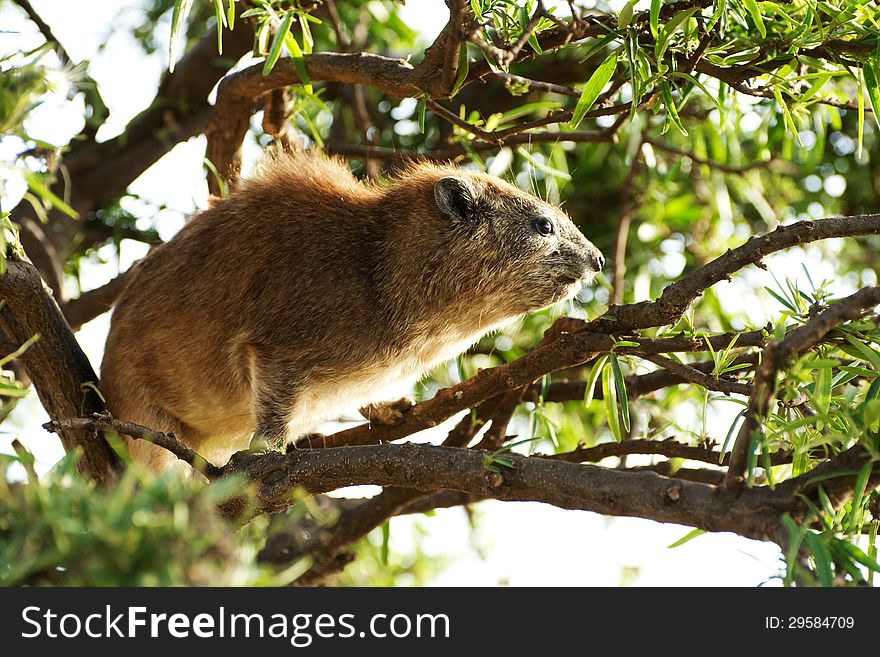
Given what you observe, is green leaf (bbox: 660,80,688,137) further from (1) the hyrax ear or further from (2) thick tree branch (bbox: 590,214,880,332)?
(1) the hyrax ear

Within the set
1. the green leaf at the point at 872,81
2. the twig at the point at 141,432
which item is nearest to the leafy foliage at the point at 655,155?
the green leaf at the point at 872,81

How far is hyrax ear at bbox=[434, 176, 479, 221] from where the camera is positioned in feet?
10.8

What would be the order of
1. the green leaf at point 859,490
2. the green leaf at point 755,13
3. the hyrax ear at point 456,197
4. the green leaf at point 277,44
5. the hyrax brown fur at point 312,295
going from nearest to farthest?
the green leaf at point 859,490, the green leaf at point 755,13, the green leaf at point 277,44, the hyrax brown fur at point 312,295, the hyrax ear at point 456,197

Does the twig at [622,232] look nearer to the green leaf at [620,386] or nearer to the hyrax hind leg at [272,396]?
the green leaf at [620,386]

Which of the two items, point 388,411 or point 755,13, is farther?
point 388,411

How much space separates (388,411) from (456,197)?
0.76 m

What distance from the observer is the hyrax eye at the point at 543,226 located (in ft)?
11.1

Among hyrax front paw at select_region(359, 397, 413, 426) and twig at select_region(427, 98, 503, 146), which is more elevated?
twig at select_region(427, 98, 503, 146)

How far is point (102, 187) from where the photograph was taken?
Answer: 13.9 ft

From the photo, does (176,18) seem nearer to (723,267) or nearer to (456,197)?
(456,197)

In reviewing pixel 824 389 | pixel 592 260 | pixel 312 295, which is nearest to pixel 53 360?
pixel 312 295

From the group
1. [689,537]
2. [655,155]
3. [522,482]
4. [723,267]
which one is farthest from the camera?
[655,155]

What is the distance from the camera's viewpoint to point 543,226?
3375 millimetres

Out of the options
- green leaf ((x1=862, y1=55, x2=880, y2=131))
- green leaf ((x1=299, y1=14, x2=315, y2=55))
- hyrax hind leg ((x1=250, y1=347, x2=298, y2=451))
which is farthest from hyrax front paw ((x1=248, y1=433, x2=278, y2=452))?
green leaf ((x1=862, y1=55, x2=880, y2=131))
